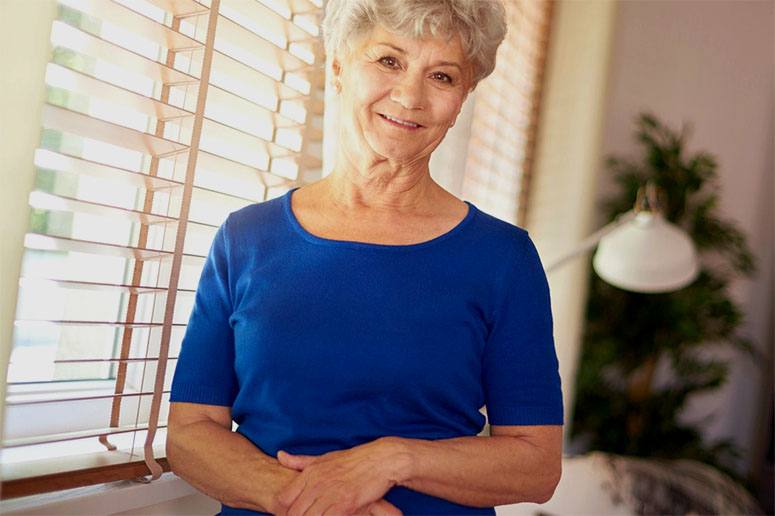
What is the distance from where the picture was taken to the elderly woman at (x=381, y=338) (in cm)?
130

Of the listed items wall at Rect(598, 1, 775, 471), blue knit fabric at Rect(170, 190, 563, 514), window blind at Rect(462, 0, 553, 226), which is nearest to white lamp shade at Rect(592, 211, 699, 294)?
window blind at Rect(462, 0, 553, 226)

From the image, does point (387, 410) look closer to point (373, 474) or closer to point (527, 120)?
point (373, 474)

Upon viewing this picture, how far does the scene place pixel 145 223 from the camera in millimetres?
1511

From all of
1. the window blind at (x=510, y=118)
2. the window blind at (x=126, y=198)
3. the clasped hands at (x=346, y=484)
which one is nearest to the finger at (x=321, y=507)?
the clasped hands at (x=346, y=484)

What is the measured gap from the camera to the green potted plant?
4.30 metres

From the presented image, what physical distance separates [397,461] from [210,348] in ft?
1.10

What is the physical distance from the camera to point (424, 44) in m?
1.31

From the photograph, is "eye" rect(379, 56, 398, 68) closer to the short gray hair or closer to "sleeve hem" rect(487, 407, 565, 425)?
the short gray hair

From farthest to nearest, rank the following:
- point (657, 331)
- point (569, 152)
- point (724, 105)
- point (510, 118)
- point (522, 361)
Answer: point (724, 105) → point (657, 331) → point (569, 152) → point (510, 118) → point (522, 361)

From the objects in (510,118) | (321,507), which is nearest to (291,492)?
(321,507)

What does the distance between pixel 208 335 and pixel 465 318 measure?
39 cm

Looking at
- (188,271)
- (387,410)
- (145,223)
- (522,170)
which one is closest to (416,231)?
(387,410)

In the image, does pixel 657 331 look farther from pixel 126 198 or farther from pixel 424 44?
pixel 424 44

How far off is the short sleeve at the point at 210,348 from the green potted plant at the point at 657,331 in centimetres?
309
